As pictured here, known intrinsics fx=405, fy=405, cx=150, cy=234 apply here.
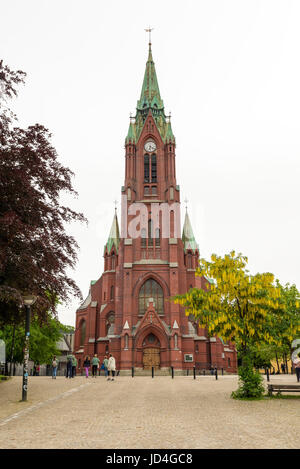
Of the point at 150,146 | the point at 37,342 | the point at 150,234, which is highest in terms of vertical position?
the point at 150,146

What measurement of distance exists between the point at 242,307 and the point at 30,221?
854 cm

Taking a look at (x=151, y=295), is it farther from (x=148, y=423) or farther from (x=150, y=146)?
(x=148, y=423)

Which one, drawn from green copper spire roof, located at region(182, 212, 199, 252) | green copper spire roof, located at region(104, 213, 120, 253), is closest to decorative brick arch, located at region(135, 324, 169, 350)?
green copper spire roof, located at region(182, 212, 199, 252)

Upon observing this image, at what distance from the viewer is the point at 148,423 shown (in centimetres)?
928

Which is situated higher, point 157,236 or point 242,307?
point 157,236

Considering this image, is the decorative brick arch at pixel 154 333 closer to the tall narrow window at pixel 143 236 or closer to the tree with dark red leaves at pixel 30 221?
the tall narrow window at pixel 143 236

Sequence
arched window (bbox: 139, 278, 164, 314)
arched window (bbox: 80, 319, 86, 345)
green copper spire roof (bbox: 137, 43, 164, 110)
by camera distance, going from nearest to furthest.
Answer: arched window (bbox: 139, 278, 164, 314)
arched window (bbox: 80, 319, 86, 345)
green copper spire roof (bbox: 137, 43, 164, 110)

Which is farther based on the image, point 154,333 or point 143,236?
point 143,236

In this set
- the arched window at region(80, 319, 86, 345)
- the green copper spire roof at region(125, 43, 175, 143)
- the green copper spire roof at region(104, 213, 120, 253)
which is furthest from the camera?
the green copper spire roof at region(125, 43, 175, 143)

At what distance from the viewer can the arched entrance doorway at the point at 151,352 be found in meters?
44.7

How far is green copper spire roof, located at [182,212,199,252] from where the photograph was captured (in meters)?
54.0

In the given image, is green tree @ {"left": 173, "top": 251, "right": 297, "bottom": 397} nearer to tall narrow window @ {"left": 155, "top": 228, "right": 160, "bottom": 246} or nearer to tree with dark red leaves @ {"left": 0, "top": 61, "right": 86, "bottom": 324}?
tree with dark red leaves @ {"left": 0, "top": 61, "right": 86, "bottom": 324}

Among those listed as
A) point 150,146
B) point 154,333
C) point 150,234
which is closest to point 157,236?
point 150,234

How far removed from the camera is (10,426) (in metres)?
8.92
